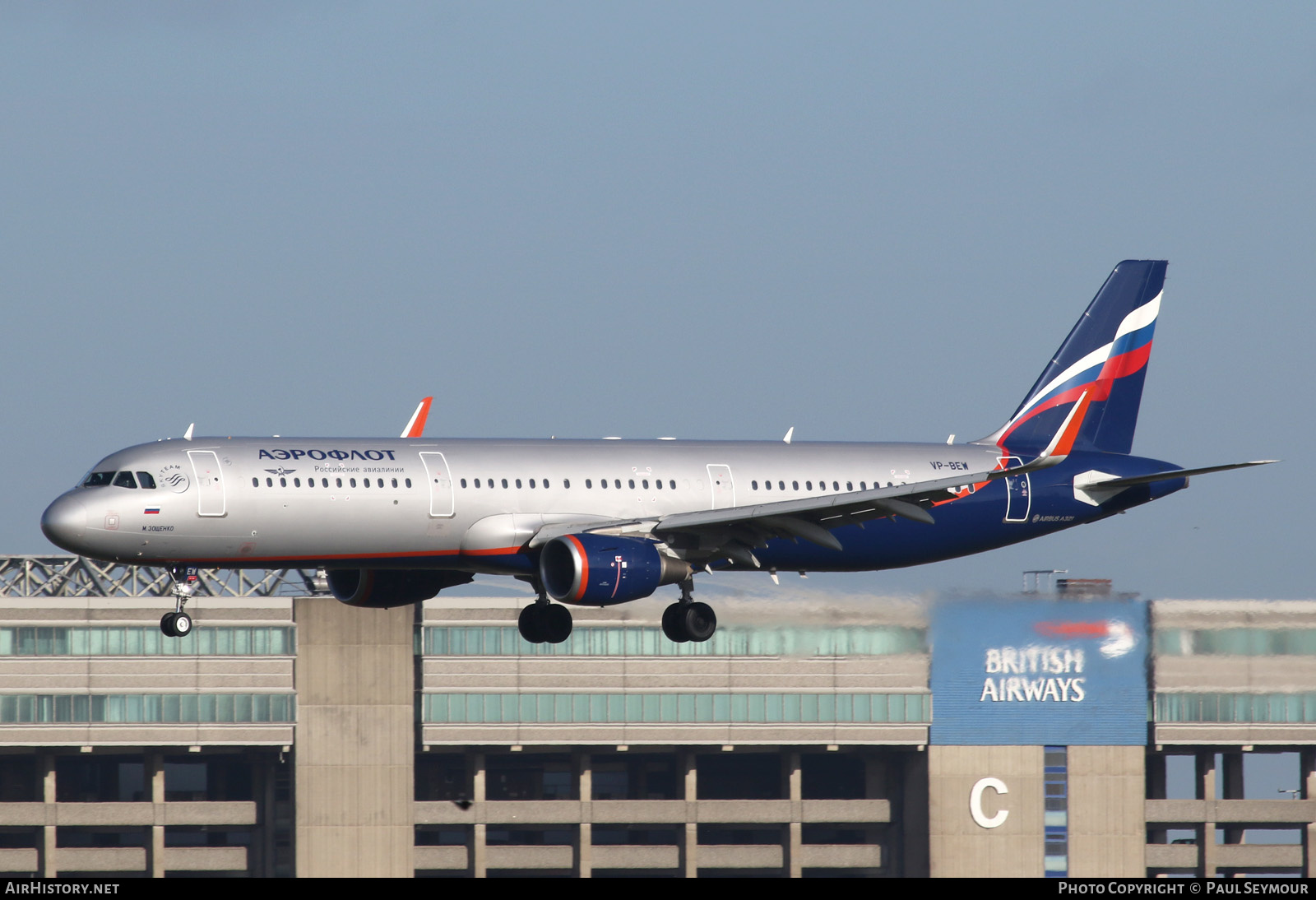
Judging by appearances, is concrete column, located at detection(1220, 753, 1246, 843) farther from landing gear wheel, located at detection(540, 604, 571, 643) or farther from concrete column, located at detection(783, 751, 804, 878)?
landing gear wheel, located at detection(540, 604, 571, 643)

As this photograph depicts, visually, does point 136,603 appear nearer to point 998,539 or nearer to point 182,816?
point 182,816

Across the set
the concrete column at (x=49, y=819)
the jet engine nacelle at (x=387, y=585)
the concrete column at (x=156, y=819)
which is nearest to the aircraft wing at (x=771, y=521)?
the jet engine nacelle at (x=387, y=585)

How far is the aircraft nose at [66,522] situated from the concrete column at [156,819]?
101 metres

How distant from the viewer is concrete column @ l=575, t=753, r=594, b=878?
145 metres

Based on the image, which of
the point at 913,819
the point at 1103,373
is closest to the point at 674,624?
the point at 1103,373

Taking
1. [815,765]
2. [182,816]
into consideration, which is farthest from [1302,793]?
[182,816]

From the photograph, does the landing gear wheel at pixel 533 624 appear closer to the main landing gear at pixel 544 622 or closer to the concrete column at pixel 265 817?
the main landing gear at pixel 544 622

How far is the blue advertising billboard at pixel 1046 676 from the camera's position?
4053 inches

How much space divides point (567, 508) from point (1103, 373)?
1972cm

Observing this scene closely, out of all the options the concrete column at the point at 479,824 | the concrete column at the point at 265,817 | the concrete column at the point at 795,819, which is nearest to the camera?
the concrete column at the point at 479,824

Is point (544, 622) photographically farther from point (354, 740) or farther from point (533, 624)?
point (354, 740)

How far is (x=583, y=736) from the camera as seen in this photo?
447 feet

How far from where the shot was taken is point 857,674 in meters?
117

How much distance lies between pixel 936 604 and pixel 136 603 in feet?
223
